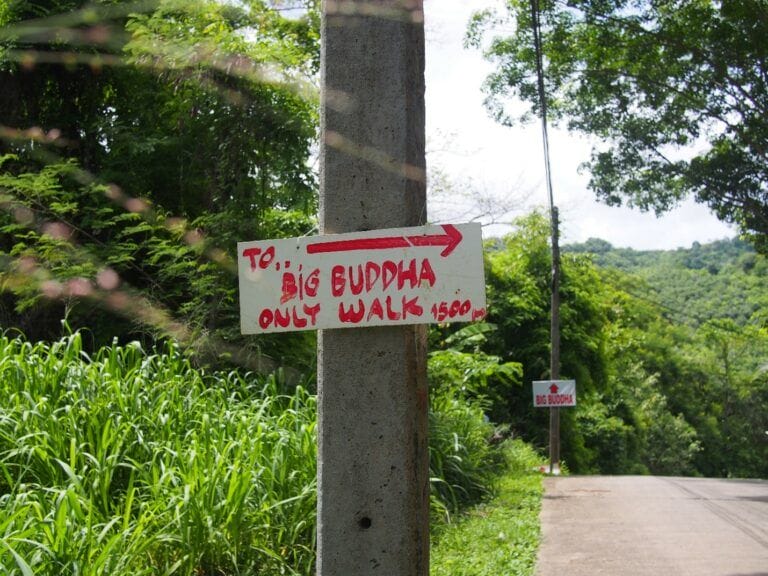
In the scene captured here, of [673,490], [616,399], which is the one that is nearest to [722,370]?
[616,399]

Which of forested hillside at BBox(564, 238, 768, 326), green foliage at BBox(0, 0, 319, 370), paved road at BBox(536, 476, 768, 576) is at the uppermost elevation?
forested hillside at BBox(564, 238, 768, 326)

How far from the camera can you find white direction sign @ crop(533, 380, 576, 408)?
982 inches

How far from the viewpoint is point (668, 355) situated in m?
69.9

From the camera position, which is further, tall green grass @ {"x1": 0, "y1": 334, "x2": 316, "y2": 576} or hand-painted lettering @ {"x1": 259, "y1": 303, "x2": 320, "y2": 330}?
tall green grass @ {"x1": 0, "y1": 334, "x2": 316, "y2": 576}

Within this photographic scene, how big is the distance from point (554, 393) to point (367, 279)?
22729 mm

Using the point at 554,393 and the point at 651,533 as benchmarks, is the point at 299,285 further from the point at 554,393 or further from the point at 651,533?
the point at 554,393

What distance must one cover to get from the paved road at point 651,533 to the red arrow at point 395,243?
484 cm

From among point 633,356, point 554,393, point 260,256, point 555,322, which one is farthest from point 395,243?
point 633,356

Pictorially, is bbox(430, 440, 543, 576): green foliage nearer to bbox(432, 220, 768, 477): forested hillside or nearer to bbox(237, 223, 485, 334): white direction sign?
bbox(432, 220, 768, 477): forested hillside

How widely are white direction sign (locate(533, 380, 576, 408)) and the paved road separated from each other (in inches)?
411

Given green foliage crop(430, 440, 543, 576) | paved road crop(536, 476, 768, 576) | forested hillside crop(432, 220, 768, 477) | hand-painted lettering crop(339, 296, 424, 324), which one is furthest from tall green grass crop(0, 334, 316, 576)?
forested hillside crop(432, 220, 768, 477)

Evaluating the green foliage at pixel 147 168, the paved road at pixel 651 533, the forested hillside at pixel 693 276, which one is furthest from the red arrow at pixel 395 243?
the forested hillside at pixel 693 276

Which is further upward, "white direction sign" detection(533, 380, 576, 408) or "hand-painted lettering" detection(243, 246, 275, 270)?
"hand-painted lettering" detection(243, 246, 275, 270)

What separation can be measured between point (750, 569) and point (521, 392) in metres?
22.3
